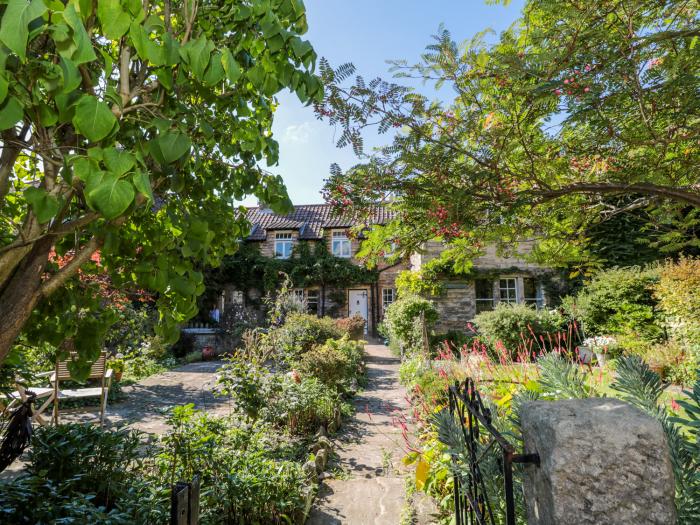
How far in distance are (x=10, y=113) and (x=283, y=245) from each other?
1912 cm

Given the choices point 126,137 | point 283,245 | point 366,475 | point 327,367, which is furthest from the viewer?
point 283,245

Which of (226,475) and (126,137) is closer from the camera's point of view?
(126,137)

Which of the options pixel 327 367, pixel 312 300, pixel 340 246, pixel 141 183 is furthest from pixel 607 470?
pixel 340 246

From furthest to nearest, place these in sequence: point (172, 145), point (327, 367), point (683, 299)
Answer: point (683, 299), point (327, 367), point (172, 145)

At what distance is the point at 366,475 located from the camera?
4.18m

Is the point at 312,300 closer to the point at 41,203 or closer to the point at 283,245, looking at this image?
the point at 283,245

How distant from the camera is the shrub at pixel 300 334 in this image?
834cm

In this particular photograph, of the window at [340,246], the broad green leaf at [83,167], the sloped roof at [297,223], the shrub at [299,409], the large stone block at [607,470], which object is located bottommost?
the shrub at [299,409]

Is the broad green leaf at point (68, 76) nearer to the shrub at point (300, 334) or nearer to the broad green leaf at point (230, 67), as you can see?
the broad green leaf at point (230, 67)

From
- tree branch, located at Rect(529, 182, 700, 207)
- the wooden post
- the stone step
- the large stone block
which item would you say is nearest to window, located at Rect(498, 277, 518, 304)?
the stone step

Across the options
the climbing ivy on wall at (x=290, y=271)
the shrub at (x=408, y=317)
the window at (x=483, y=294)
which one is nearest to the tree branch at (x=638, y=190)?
the shrub at (x=408, y=317)

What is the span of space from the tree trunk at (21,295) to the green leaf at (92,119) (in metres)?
1.17

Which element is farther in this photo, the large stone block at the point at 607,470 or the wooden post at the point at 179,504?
the wooden post at the point at 179,504

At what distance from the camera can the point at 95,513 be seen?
2197 millimetres
